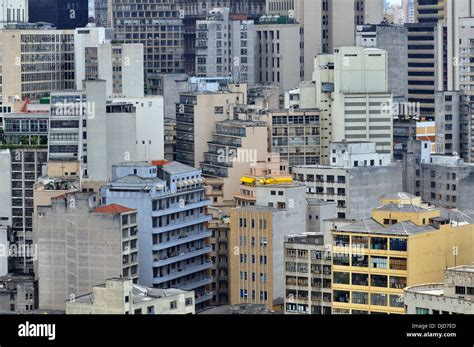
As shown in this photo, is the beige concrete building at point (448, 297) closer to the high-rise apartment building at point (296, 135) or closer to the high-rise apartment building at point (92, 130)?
the high-rise apartment building at point (92, 130)

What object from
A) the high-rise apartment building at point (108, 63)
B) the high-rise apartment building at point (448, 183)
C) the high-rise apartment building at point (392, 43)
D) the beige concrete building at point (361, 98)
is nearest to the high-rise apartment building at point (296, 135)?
the beige concrete building at point (361, 98)

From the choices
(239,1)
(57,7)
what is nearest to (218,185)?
(57,7)

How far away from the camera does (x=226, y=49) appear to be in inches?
3952

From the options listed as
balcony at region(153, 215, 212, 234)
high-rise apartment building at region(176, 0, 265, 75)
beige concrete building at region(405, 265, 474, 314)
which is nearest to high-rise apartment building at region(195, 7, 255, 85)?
high-rise apartment building at region(176, 0, 265, 75)

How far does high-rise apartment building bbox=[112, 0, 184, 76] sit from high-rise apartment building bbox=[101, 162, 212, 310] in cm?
5514

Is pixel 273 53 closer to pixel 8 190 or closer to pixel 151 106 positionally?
pixel 151 106

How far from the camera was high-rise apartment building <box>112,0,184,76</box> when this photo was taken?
109m

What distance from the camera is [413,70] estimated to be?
98.1 metres

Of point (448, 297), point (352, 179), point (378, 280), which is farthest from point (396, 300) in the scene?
point (352, 179)

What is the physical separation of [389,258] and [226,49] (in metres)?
64.0

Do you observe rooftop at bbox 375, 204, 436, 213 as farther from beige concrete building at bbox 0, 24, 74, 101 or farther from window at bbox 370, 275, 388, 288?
beige concrete building at bbox 0, 24, 74, 101

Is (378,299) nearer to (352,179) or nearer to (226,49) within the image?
(352,179)

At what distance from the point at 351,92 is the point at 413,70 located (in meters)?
29.6

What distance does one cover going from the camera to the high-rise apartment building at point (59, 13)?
92.6 metres
